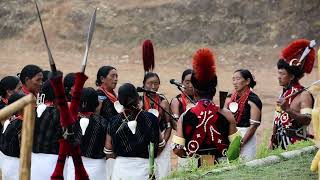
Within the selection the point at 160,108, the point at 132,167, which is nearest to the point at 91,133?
the point at 132,167

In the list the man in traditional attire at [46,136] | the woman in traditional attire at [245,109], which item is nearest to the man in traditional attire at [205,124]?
the man in traditional attire at [46,136]

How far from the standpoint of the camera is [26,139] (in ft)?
15.1

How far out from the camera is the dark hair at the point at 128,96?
718 cm

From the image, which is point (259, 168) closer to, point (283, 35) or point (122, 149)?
point (122, 149)

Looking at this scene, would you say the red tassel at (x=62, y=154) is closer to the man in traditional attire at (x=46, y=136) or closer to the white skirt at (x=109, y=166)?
the man in traditional attire at (x=46, y=136)

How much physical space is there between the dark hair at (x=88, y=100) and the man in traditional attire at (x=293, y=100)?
1.71 metres

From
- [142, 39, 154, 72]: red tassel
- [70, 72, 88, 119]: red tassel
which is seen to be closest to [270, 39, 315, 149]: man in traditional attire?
[142, 39, 154, 72]: red tassel

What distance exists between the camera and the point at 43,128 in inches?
292

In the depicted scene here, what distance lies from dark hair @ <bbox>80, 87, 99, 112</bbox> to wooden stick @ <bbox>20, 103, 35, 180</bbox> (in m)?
2.91

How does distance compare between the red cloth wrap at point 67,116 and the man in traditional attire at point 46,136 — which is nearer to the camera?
the red cloth wrap at point 67,116

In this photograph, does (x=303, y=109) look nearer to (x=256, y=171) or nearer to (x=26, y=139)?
(x=256, y=171)

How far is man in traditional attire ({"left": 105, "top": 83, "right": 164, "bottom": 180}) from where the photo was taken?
7.29m

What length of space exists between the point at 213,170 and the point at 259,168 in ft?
1.26

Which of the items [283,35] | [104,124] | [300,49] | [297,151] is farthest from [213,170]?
[283,35]
